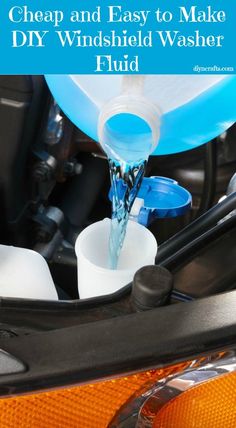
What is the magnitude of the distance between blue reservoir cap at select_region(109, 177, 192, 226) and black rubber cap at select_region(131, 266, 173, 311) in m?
0.25

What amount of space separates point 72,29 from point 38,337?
10.9 inches

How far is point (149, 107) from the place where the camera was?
1.68ft

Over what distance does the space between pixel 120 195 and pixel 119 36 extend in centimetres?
22

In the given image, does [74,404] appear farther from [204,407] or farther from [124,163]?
[124,163]

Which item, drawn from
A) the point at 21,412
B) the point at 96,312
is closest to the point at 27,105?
the point at 96,312

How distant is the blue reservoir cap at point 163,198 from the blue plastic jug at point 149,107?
0.18 meters

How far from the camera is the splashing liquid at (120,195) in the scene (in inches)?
21.7

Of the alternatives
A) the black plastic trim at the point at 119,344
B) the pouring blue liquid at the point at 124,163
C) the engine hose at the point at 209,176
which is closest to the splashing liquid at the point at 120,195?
the pouring blue liquid at the point at 124,163

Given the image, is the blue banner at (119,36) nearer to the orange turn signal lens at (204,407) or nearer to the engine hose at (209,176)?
the orange turn signal lens at (204,407)

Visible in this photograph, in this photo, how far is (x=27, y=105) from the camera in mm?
798

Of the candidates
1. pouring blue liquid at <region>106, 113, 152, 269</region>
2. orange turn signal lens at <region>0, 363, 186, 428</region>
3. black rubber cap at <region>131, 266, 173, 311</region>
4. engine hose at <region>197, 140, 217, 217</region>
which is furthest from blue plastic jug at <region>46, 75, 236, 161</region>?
engine hose at <region>197, 140, 217, 217</region>

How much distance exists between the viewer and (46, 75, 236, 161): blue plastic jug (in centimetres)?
51

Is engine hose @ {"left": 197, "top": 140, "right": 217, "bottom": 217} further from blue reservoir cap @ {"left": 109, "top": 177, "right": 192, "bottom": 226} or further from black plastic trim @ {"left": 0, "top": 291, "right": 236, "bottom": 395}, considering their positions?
black plastic trim @ {"left": 0, "top": 291, "right": 236, "bottom": 395}

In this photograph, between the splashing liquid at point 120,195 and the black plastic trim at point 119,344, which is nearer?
the black plastic trim at point 119,344
